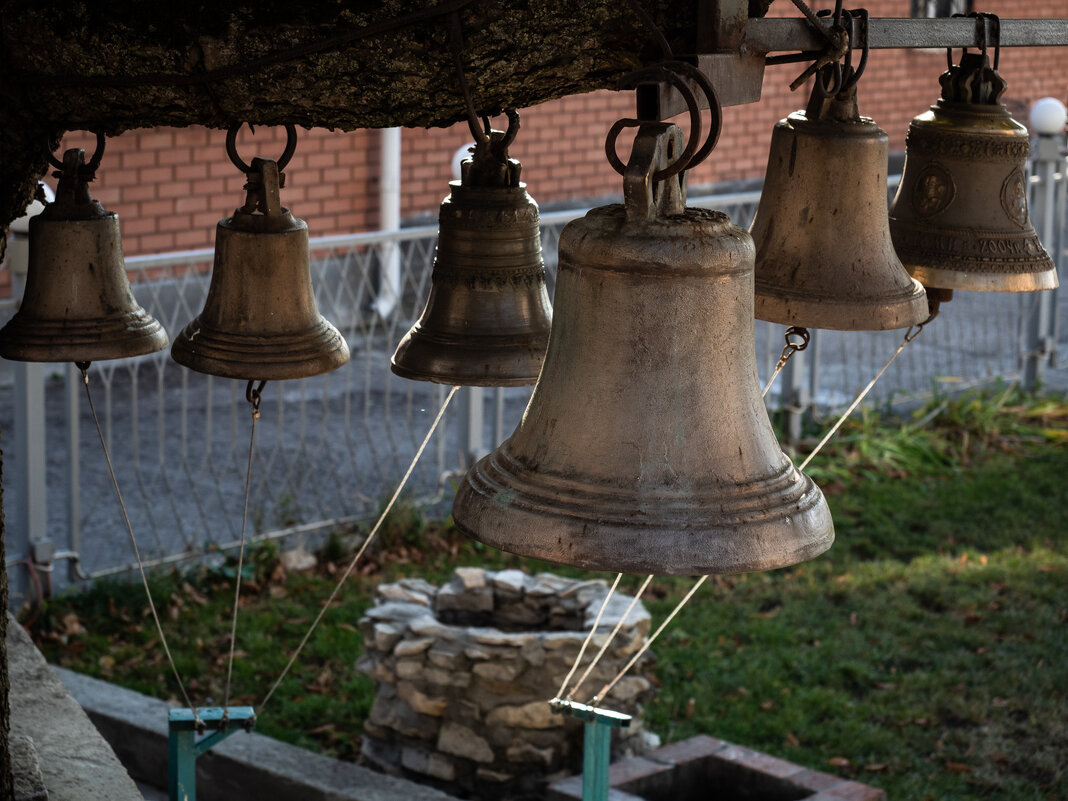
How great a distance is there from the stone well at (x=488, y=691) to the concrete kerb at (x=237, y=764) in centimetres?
49

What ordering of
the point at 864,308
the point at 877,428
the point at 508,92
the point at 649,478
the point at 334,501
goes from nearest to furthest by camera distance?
the point at 649,478
the point at 508,92
the point at 864,308
the point at 334,501
the point at 877,428

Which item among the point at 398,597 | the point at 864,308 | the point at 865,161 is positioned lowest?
the point at 398,597

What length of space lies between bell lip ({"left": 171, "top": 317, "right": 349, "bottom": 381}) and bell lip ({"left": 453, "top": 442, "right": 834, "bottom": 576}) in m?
1.05

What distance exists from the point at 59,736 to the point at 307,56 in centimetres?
245

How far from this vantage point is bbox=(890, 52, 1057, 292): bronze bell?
2584 mm

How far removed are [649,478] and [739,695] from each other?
4.15m

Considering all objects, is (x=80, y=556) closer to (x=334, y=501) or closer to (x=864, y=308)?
(x=334, y=501)

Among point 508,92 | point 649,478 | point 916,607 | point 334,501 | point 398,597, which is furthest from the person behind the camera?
point 334,501

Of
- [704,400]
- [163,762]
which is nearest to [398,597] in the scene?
[163,762]

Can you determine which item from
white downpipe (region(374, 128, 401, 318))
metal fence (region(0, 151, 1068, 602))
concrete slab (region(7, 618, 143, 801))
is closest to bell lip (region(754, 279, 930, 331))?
concrete slab (region(7, 618, 143, 801))

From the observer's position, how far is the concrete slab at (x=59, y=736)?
351 cm

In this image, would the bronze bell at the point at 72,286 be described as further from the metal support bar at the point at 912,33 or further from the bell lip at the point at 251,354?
the metal support bar at the point at 912,33

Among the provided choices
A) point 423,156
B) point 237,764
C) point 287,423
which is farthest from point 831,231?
point 423,156

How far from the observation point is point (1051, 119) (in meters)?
9.21
